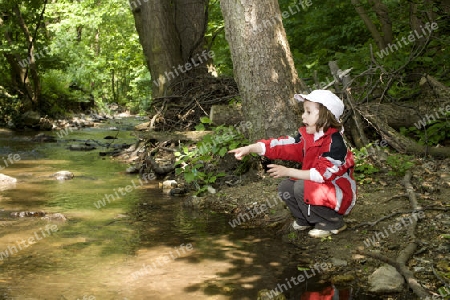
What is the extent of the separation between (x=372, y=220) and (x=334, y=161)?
0.90 m

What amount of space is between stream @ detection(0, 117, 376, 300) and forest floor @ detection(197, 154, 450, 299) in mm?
230

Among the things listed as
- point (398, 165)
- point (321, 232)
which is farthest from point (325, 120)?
point (398, 165)

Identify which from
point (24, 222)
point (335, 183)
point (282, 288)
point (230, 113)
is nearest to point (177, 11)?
point (230, 113)

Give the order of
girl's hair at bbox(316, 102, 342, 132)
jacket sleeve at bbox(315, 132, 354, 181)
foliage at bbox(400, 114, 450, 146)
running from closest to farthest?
jacket sleeve at bbox(315, 132, 354, 181), girl's hair at bbox(316, 102, 342, 132), foliage at bbox(400, 114, 450, 146)

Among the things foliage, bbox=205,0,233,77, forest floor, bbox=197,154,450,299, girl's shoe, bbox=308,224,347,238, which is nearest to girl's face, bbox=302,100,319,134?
girl's shoe, bbox=308,224,347,238

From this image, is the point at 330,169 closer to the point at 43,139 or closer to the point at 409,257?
the point at 409,257

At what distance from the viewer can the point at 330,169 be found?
12.3 feet

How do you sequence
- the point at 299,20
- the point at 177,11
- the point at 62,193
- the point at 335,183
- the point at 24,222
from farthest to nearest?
the point at 299,20
the point at 177,11
the point at 62,193
the point at 24,222
the point at 335,183

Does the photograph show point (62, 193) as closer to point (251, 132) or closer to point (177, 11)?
point (251, 132)

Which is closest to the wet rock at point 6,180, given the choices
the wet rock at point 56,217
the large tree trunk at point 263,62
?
the wet rock at point 56,217

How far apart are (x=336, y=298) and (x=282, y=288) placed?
1.26 feet

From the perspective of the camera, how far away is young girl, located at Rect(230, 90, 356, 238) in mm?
3797

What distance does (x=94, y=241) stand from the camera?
13.8ft

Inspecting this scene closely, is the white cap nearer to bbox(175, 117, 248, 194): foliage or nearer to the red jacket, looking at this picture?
the red jacket
